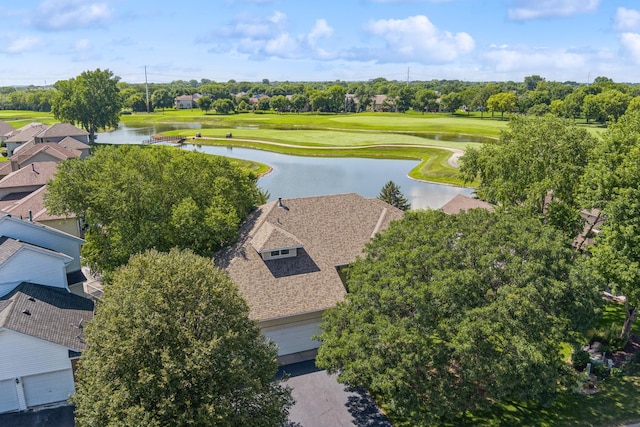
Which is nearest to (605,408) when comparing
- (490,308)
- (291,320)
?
(490,308)

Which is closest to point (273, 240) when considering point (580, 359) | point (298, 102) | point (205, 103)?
point (580, 359)

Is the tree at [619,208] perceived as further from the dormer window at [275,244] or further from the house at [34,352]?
the house at [34,352]

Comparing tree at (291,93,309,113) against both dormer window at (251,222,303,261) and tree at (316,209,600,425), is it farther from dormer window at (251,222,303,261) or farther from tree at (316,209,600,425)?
tree at (316,209,600,425)

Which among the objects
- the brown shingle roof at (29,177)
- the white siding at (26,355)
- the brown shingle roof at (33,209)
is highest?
the brown shingle roof at (29,177)

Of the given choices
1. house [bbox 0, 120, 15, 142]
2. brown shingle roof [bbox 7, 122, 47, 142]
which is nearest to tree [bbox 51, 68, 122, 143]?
house [bbox 0, 120, 15, 142]

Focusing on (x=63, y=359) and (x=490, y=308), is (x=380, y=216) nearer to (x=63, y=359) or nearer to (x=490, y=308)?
(x=490, y=308)

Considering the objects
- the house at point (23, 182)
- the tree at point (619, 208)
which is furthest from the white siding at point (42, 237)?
the tree at point (619, 208)
